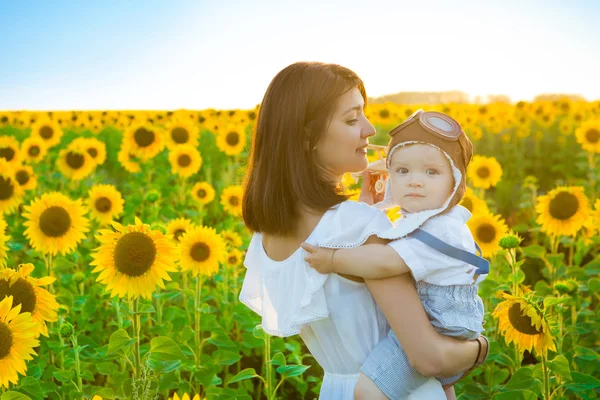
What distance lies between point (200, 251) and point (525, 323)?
1.58m

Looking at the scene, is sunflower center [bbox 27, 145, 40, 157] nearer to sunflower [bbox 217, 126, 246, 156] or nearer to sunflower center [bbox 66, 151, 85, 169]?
sunflower center [bbox 66, 151, 85, 169]

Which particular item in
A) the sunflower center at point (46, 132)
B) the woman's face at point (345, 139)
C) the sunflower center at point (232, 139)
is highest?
the woman's face at point (345, 139)

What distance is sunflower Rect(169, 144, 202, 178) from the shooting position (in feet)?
19.6

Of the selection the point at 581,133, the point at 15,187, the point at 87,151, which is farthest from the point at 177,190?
the point at 581,133

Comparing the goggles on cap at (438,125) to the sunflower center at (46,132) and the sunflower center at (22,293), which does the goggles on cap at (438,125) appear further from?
the sunflower center at (46,132)

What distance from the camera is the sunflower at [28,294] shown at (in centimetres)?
229

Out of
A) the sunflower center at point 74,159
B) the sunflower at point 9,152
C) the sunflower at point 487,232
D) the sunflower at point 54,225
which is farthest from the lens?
the sunflower center at point 74,159

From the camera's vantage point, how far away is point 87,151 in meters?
6.27

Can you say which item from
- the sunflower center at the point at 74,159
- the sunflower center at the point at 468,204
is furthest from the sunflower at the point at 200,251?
the sunflower center at the point at 74,159

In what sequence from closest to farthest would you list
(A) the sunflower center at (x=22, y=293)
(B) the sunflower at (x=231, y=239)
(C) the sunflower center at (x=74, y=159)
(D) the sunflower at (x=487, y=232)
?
(A) the sunflower center at (x=22, y=293)
(D) the sunflower at (x=487, y=232)
(B) the sunflower at (x=231, y=239)
(C) the sunflower center at (x=74, y=159)

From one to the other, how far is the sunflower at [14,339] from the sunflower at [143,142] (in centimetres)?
428

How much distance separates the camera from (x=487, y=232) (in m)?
3.68

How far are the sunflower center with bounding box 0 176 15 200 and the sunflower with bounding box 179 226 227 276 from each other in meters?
1.54

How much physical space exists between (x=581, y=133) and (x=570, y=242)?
268cm
